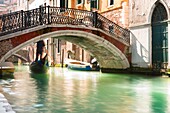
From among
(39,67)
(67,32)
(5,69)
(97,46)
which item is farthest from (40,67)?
(67,32)

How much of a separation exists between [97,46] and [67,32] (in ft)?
6.23

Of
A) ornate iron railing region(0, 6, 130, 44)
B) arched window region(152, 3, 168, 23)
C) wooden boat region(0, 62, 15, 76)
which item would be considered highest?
arched window region(152, 3, 168, 23)

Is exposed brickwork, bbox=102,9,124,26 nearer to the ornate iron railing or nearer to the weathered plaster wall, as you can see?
the weathered plaster wall

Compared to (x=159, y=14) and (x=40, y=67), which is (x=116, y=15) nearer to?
(x=159, y=14)

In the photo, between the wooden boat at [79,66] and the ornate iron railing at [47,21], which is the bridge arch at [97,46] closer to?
the ornate iron railing at [47,21]

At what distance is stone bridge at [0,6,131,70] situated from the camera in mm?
9750

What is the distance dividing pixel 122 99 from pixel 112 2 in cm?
895

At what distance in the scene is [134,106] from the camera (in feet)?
16.4

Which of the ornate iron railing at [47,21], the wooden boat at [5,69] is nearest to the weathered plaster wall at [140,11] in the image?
the ornate iron railing at [47,21]

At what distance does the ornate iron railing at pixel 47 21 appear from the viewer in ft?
32.0

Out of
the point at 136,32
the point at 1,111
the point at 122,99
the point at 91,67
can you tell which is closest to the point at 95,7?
the point at 91,67

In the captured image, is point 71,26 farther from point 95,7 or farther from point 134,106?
point 134,106

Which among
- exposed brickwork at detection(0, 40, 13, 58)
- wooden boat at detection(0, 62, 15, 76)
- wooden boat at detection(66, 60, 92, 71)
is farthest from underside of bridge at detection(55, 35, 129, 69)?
exposed brickwork at detection(0, 40, 13, 58)

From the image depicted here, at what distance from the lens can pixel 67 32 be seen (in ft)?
35.7
